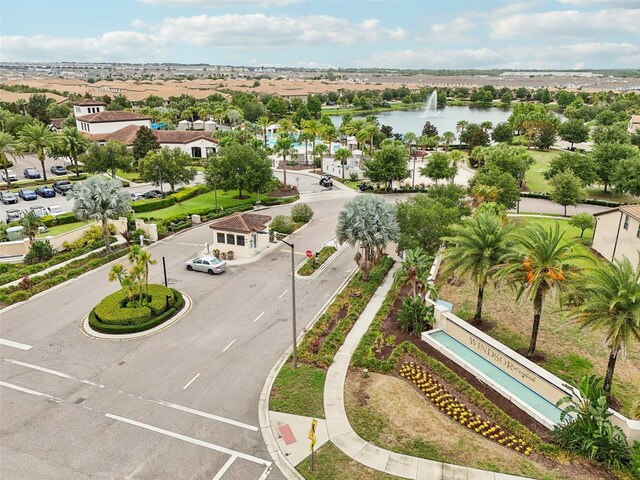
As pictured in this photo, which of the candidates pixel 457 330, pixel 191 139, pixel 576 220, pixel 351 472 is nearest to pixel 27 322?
pixel 351 472

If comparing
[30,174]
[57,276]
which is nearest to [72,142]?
[30,174]

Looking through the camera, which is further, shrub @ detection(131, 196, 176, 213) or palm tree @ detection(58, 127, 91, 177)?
palm tree @ detection(58, 127, 91, 177)

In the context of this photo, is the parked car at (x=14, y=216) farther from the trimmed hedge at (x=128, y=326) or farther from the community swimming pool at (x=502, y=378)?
the community swimming pool at (x=502, y=378)

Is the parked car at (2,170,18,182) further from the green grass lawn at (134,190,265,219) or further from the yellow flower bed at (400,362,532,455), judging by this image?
the yellow flower bed at (400,362,532,455)

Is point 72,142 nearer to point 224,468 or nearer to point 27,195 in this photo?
point 27,195

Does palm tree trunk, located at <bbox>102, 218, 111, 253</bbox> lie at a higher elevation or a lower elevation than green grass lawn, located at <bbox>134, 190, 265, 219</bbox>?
higher

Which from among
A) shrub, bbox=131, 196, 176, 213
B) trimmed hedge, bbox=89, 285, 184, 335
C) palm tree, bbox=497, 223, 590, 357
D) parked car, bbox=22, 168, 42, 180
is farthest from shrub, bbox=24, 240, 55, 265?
parked car, bbox=22, 168, 42, 180
